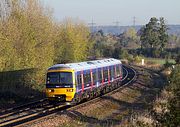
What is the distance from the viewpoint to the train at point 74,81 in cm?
2250

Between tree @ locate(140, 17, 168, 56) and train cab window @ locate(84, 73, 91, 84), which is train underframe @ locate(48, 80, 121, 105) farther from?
tree @ locate(140, 17, 168, 56)

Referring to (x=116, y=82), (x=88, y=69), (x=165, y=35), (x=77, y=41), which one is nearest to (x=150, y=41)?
(x=165, y=35)

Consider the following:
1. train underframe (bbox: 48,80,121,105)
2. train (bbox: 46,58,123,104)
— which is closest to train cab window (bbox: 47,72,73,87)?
train (bbox: 46,58,123,104)

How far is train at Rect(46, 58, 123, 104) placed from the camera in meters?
22.5

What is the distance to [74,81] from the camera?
75.0 ft

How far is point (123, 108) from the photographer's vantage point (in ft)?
79.3

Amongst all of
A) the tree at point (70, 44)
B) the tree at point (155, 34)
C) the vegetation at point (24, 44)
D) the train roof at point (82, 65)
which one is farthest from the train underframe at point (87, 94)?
the tree at point (155, 34)

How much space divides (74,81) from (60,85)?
894 mm

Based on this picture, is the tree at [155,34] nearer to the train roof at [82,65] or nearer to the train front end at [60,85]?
the train roof at [82,65]

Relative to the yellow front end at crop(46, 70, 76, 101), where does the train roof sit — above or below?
above

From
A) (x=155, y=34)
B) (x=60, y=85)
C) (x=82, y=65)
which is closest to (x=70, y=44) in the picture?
(x=82, y=65)

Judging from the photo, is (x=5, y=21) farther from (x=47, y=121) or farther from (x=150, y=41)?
(x=150, y=41)

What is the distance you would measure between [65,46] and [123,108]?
2917 centimetres

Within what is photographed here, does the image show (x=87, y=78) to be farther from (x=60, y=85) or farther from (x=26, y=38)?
(x=26, y=38)
